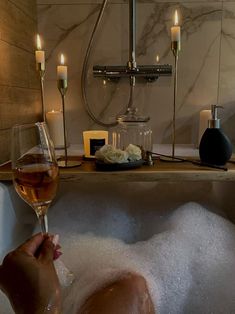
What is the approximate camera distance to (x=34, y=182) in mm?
521

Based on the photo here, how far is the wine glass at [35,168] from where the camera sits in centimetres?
52

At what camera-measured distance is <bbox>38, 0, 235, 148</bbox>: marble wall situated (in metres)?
1.31

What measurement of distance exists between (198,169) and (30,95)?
0.74 meters

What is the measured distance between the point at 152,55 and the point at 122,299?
3.40 feet

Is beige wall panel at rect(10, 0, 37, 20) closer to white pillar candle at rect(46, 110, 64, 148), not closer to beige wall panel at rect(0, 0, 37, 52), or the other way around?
beige wall panel at rect(0, 0, 37, 52)

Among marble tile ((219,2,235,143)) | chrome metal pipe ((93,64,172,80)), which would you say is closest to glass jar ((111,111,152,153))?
chrome metal pipe ((93,64,172,80))

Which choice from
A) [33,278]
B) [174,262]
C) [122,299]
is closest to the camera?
[33,278]

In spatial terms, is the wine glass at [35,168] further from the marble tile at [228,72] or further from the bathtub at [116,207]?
the marble tile at [228,72]

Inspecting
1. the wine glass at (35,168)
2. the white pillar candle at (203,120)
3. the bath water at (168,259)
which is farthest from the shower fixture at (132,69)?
the wine glass at (35,168)

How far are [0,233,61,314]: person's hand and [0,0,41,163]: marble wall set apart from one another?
23.7 inches

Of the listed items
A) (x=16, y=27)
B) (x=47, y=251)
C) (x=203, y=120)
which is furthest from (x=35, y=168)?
(x=203, y=120)

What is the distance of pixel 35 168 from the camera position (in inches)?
20.9

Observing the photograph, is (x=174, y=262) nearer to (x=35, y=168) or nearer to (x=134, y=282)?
(x=134, y=282)

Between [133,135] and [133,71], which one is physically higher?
[133,71]
